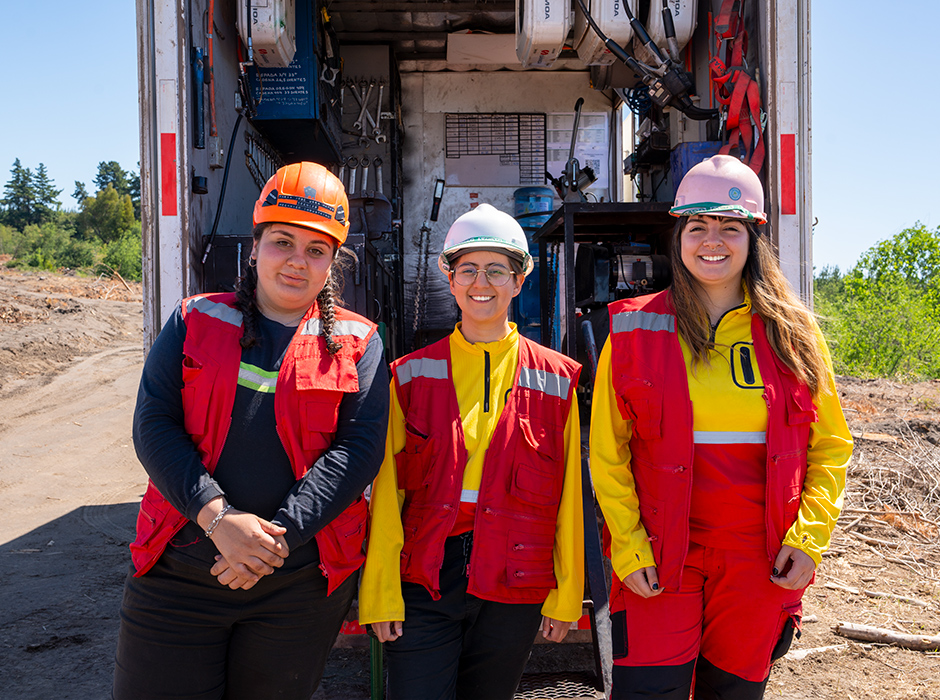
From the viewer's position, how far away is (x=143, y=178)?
10.1ft

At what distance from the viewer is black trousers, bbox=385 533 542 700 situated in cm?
180

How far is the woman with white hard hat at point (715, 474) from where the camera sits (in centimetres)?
181

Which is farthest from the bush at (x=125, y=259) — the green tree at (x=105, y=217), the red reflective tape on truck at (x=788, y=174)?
the red reflective tape on truck at (x=788, y=174)

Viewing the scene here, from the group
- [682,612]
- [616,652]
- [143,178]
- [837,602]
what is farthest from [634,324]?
[837,602]

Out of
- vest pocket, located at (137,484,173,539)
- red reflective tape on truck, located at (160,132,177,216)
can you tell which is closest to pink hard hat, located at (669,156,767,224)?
vest pocket, located at (137,484,173,539)

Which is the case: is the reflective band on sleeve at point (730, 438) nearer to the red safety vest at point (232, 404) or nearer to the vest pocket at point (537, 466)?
the vest pocket at point (537, 466)

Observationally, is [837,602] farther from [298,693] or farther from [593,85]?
[593,85]

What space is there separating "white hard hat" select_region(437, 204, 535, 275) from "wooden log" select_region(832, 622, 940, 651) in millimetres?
2962

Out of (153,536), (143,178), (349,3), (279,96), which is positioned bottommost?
(153,536)

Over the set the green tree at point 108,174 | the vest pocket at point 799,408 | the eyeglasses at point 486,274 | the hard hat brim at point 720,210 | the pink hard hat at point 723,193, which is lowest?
the vest pocket at point 799,408

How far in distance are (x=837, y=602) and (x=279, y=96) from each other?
5.02 m

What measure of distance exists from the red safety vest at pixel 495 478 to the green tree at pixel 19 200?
212ft

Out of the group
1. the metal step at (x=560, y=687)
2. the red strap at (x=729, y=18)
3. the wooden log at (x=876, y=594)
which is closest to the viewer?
the metal step at (x=560, y=687)

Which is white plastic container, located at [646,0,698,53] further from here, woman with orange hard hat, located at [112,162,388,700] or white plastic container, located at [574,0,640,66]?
woman with orange hard hat, located at [112,162,388,700]
